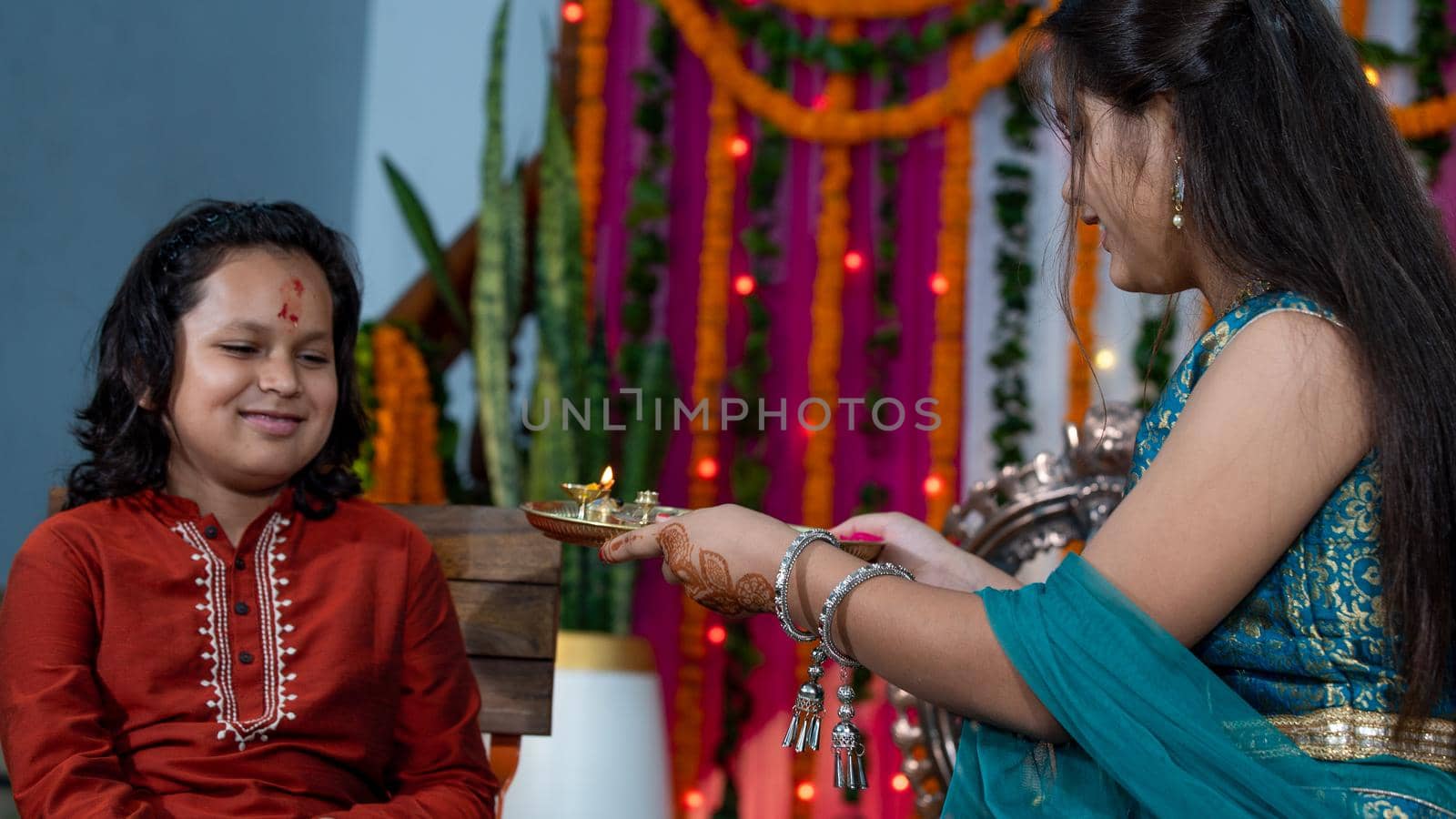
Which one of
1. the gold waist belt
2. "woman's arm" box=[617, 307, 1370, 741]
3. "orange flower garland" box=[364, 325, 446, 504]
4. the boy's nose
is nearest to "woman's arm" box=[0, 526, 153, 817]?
the boy's nose

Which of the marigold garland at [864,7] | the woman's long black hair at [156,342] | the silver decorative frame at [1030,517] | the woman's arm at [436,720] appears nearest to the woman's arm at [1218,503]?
the woman's arm at [436,720]

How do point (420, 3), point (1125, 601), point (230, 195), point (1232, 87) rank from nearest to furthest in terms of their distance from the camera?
point (1125, 601) → point (1232, 87) → point (230, 195) → point (420, 3)

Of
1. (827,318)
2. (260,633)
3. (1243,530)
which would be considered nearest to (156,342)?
(260,633)

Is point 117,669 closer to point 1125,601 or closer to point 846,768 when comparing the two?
point 846,768

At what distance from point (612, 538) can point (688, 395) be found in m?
2.26

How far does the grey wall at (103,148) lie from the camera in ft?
9.41

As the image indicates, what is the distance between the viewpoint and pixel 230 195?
373 cm

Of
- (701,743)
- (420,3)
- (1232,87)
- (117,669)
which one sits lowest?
(701,743)

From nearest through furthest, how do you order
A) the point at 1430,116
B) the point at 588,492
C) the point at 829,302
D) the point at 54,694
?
the point at 54,694, the point at 588,492, the point at 1430,116, the point at 829,302

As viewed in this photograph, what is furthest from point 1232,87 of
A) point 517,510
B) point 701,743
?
point 701,743

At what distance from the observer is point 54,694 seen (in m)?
Answer: 1.69

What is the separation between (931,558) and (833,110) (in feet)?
7.68

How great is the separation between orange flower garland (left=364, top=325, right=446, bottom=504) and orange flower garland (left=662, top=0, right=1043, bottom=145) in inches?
46.9

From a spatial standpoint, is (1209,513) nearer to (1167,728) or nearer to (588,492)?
(1167,728)
